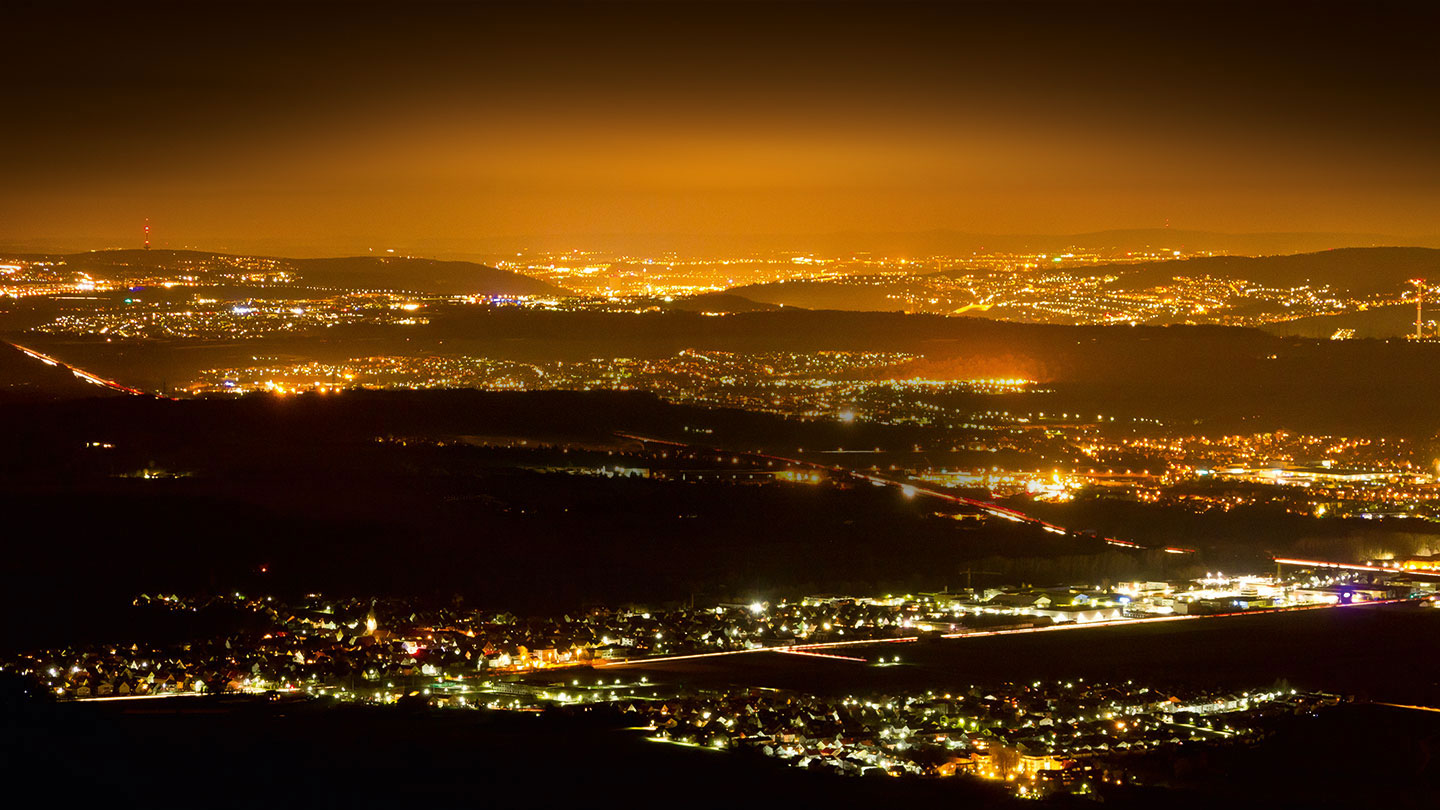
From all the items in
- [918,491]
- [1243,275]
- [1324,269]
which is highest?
[1324,269]

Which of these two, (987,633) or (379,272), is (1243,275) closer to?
(379,272)

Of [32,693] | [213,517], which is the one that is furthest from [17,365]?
[32,693]

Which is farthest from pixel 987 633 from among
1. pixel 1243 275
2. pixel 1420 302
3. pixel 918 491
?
pixel 1243 275

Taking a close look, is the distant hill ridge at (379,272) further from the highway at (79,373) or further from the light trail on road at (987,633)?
the light trail on road at (987,633)

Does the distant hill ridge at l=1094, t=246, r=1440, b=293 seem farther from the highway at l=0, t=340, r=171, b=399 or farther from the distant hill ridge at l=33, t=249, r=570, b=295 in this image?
the highway at l=0, t=340, r=171, b=399

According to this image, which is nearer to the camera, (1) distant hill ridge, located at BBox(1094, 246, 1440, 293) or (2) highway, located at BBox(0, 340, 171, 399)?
(2) highway, located at BBox(0, 340, 171, 399)

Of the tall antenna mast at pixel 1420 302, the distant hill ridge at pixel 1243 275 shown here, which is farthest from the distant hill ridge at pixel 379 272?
the tall antenna mast at pixel 1420 302

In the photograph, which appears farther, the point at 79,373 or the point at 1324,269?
the point at 1324,269

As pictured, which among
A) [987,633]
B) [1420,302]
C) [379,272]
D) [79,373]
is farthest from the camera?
[379,272]

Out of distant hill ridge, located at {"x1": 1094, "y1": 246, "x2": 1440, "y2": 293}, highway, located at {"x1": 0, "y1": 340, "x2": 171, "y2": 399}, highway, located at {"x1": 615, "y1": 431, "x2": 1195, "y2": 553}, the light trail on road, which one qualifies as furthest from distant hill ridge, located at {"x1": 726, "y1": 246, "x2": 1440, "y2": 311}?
the light trail on road
